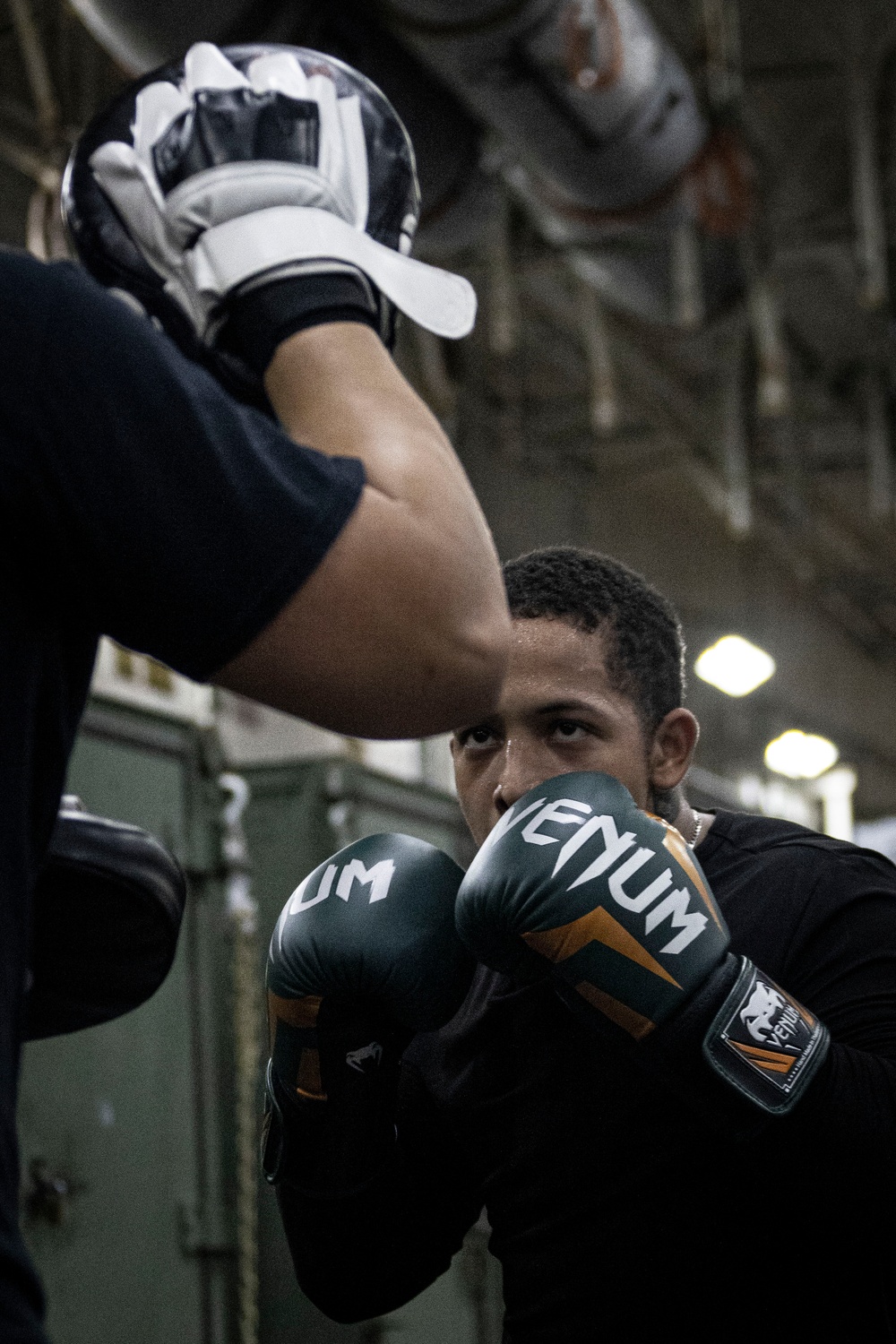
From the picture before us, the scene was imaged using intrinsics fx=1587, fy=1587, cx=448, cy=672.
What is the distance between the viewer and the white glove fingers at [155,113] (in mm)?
938

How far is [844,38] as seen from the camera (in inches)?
233

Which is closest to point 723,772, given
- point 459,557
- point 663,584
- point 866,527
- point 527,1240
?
point 663,584

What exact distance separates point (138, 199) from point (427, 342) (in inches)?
197

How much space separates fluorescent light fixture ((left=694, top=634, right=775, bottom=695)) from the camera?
9.83 meters

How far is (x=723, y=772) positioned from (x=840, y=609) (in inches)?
88.9

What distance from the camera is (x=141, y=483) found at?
753mm

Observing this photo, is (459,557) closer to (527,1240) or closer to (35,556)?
(35,556)

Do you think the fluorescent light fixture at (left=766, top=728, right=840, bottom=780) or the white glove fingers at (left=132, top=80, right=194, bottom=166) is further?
the fluorescent light fixture at (left=766, top=728, right=840, bottom=780)

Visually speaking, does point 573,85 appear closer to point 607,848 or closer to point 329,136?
point 607,848

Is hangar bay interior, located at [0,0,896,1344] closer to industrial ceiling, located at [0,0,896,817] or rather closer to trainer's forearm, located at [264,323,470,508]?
industrial ceiling, located at [0,0,896,817]

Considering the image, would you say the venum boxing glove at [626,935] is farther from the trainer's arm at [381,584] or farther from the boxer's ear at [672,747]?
the trainer's arm at [381,584]

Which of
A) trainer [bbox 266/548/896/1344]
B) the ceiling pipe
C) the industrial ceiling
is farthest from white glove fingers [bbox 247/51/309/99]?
the ceiling pipe

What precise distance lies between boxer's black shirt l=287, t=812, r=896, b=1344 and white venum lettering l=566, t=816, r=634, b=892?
5.8 inches

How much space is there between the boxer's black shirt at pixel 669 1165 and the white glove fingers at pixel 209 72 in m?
0.82
